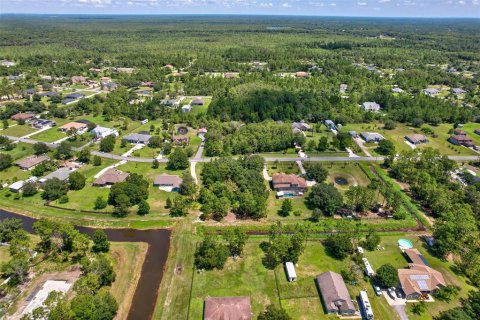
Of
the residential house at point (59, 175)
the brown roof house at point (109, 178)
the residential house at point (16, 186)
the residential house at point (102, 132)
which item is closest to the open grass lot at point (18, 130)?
the residential house at point (102, 132)

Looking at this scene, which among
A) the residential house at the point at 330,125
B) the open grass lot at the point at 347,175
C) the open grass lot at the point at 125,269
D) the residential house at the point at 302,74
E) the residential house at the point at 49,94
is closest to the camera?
the open grass lot at the point at 125,269

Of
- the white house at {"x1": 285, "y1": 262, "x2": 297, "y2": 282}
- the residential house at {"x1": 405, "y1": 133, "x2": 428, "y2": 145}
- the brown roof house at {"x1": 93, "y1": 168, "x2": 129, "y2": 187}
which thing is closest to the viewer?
the white house at {"x1": 285, "y1": 262, "x2": 297, "y2": 282}

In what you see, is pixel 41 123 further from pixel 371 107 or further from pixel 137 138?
pixel 371 107

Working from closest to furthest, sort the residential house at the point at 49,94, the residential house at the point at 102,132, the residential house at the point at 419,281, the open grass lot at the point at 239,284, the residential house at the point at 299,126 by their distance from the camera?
the open grass lot at the point at 239,284 < the residential house at the point at 419,281 < the residential house at the point at 102,132 < the residential house at the point at 299,126 < the residential house at the point at 49,94

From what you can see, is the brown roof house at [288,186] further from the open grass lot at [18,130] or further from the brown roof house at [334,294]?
the open grass lot at [18,130]

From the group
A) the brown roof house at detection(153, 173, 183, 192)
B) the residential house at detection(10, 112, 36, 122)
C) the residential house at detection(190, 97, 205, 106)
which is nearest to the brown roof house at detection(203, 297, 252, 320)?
the brown roof house at detection(153, 173, 183, 192)

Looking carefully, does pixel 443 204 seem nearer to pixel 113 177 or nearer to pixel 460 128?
pixel 460 128

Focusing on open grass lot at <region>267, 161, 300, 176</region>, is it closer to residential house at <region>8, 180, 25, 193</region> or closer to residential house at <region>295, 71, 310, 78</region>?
residential house at <region>8, 180, 25, 193</region>

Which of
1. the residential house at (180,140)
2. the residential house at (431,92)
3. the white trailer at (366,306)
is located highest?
the residential house at (431,92)
